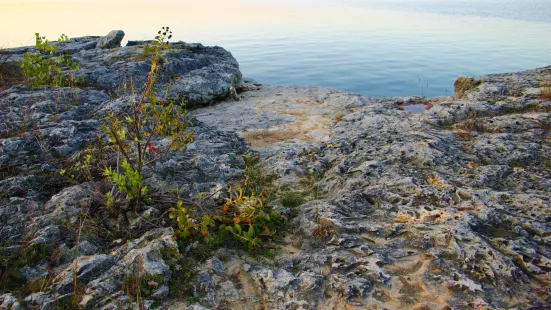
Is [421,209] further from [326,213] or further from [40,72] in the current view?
[40,72]

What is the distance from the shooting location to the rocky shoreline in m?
3.03

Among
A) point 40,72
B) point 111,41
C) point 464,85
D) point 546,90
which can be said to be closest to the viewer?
point 546,90

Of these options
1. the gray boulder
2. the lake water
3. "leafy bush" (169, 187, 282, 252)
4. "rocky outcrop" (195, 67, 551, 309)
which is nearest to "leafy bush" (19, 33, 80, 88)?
"rocky outcrop" (195, 67, 551, 309)

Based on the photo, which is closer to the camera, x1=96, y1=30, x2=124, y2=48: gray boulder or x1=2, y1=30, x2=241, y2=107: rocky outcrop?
x1=2, y1=30, x2=241, y2=107: rocky outcrop

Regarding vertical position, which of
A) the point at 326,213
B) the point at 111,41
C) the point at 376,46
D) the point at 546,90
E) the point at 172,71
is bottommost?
the point at 326,213

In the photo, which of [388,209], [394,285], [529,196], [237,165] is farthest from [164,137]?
[529,196]

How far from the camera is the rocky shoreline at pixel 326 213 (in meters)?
3.03

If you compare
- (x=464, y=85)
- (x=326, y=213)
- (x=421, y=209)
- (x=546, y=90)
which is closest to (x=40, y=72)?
(x=326, y=213)

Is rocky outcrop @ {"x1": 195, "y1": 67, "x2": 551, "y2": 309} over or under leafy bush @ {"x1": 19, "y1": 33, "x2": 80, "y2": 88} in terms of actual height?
under

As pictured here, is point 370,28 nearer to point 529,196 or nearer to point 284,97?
point 284,97

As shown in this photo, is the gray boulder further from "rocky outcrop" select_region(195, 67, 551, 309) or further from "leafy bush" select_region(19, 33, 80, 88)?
"rocky outcrop" select_region(195, 67, 551, 309)

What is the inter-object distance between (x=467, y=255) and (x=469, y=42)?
24964 millimetres

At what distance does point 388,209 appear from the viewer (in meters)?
4.09

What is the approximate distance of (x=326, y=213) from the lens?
4.04 metres
